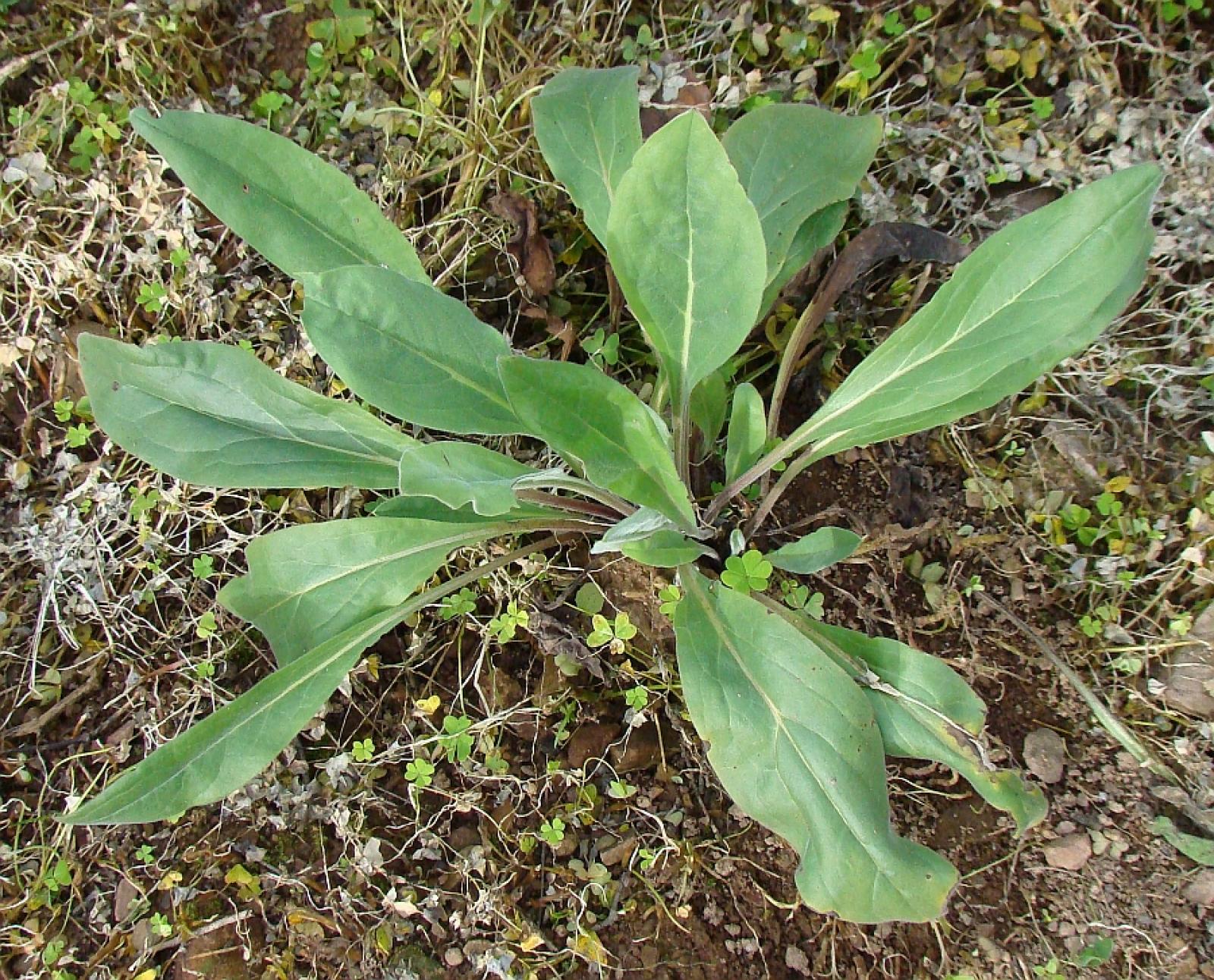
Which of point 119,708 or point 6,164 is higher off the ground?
point 6,164

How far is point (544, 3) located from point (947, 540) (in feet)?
4.28

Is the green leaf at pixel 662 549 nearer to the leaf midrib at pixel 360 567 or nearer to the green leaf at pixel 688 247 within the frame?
the green leaf at pixel 688 247

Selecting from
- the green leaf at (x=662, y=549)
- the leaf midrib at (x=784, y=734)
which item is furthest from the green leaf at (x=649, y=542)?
the leaf midrib at (x=784, y=734)

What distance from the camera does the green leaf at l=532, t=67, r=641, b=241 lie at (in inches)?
57.6

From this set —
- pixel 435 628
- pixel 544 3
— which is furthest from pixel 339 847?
pixel 544 3

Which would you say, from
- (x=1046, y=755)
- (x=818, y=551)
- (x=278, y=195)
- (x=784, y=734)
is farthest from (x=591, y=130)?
(x=1046, y=755)

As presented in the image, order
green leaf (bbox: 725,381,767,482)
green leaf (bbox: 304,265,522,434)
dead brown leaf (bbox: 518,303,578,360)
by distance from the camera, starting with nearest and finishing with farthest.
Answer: green leaf (bbox: 304,265,522,434) → green leaf (bbox: 725,381,767,482) → dead brown leaf (bbox: 518,303,578,360)

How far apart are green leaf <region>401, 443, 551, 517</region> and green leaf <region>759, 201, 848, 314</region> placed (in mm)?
554

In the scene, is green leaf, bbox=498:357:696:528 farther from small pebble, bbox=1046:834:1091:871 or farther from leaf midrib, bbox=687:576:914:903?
small pebble, bbox=1046:834:1091:871

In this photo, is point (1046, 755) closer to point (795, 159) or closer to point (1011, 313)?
point (1011, 313)

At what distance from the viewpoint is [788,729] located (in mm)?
1261

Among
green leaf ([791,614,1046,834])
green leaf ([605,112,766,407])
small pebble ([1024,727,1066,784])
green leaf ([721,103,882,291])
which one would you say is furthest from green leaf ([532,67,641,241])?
small pebble ([1024,727,1066,784])

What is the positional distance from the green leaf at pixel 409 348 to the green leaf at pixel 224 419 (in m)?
0.12

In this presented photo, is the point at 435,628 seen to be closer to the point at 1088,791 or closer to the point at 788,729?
the point at 788,729
